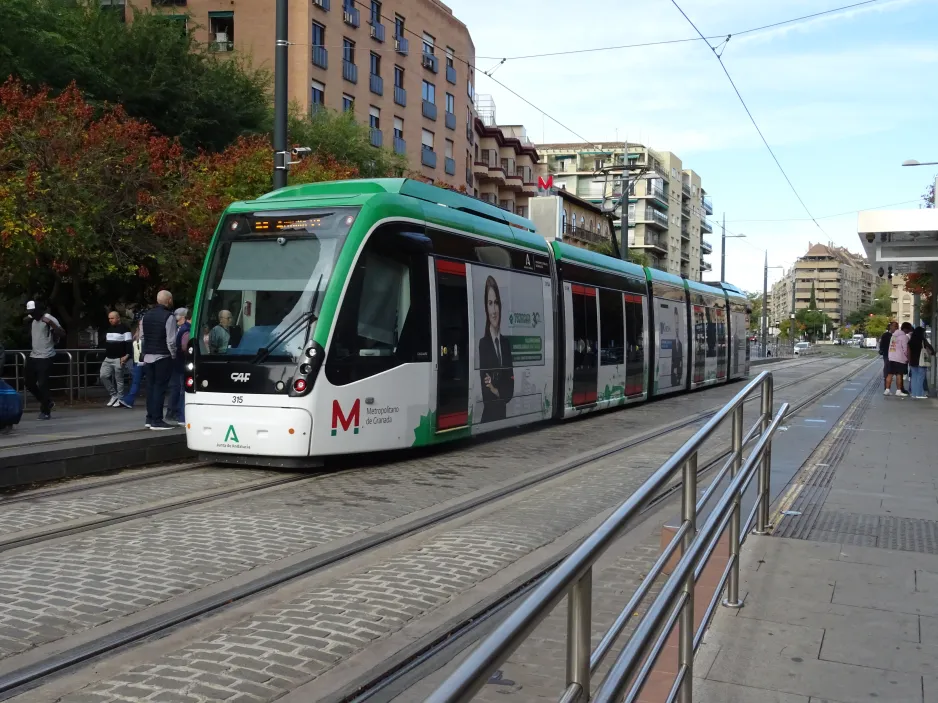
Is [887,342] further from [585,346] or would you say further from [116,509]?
[116,509]

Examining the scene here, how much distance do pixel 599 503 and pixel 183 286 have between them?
15198 millimetres

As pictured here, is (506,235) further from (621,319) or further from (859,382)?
(859,382)

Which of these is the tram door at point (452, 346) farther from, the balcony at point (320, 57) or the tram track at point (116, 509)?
the balcony at point (320, 57)

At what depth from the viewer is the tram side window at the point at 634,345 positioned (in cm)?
1845

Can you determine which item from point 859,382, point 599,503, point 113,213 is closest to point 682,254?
point 859,382

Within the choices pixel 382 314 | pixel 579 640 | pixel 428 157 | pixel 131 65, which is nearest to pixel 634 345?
pixel 382 314

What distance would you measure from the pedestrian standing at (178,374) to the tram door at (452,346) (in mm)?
3602

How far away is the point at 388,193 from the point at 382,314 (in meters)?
1.36

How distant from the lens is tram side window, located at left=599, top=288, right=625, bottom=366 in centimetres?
1692

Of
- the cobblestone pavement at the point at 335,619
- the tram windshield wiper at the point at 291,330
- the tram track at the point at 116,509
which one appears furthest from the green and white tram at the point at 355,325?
the cobblestone pavement at the point at 335,619

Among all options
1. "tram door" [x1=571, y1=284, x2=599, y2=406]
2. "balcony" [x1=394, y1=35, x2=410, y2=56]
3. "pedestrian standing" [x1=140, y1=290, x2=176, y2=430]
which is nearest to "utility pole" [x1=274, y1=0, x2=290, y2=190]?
"pedestrian standing" [x1=140, y1=290, x2=176, y2=430]

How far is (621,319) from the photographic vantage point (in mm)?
17938

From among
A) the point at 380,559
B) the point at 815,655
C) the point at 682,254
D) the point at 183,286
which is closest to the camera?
the point at 815,655

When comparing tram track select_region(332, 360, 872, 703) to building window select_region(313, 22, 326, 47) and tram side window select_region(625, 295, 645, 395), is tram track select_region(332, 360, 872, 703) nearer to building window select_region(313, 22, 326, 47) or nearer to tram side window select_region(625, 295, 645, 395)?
tram side window select_region(625, 295, 645, 395)
